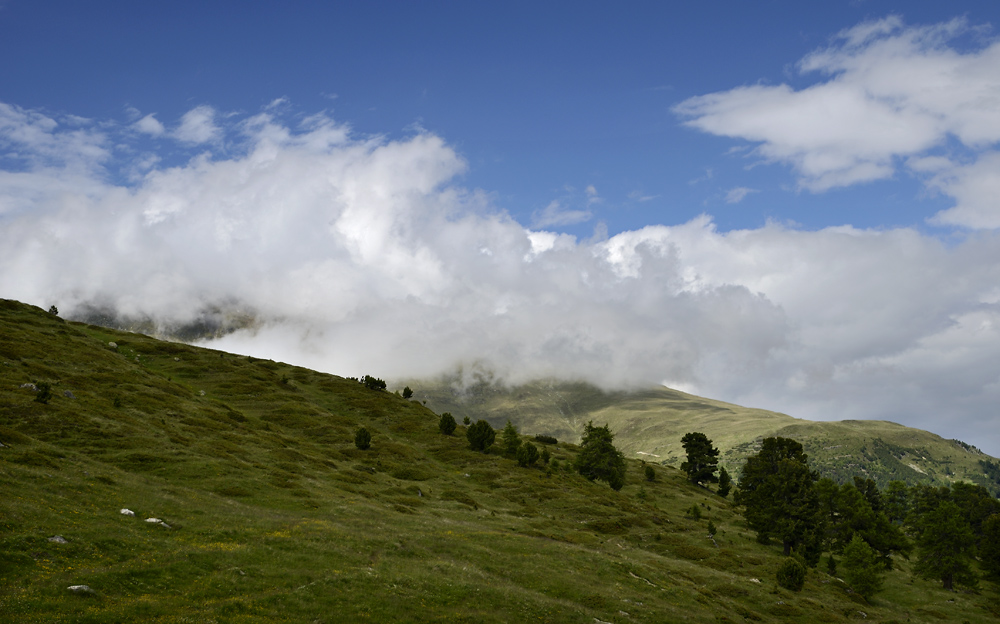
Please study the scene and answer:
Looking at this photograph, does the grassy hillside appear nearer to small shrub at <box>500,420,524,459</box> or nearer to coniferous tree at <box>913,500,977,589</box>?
coniferous tree at <box>913,500,977,589</box>

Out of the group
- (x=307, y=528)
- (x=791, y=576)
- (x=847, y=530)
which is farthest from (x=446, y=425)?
(x=847, y=530)

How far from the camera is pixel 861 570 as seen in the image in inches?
2736

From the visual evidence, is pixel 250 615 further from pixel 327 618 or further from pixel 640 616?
pixel 640 616

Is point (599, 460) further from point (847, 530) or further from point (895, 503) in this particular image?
point (895, 503)

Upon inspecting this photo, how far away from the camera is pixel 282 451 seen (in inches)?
2805

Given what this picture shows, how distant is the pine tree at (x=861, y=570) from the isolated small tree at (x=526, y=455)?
157 feet

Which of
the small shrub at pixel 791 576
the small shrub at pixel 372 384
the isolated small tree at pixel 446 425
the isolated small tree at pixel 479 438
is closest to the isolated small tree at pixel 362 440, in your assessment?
the isolated small tree at pixel 479 438

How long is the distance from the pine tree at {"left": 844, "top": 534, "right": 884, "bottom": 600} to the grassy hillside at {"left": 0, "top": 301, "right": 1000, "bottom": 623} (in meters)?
2.21

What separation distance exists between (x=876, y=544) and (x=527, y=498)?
203 ft

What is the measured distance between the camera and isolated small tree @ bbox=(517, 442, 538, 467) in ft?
324

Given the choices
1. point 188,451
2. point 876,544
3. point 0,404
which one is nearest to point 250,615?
point 188,451

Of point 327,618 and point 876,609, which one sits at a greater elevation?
point 327,618

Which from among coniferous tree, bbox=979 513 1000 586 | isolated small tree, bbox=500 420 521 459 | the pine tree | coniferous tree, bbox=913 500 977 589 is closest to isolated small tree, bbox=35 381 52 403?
isolated small tree, bbox=500 420 521 459

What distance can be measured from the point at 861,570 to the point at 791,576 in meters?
13.8
